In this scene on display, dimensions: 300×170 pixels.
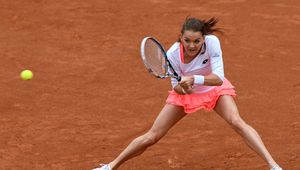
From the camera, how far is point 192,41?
21.7 feet

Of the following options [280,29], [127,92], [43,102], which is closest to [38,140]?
[43,102]

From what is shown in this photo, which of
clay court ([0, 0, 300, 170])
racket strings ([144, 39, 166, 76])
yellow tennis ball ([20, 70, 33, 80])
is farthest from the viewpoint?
yellow tennis ball ([20, 70, 33, 80])

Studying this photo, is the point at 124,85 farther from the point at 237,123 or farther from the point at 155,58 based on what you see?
the point at 237,123

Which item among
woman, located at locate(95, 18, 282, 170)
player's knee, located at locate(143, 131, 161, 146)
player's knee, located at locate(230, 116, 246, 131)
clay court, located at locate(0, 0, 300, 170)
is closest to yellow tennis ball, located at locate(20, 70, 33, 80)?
clay court, located at locate(0, 0, 300, 170)

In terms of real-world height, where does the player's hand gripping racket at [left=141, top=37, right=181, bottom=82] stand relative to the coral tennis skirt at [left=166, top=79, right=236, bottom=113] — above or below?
above

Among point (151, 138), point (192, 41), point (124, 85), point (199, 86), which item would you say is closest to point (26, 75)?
point (124, 85)

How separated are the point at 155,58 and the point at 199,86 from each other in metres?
0.52

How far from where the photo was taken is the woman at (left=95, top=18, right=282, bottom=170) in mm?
6652

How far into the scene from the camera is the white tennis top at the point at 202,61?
6777 millimetres

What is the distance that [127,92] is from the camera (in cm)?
983

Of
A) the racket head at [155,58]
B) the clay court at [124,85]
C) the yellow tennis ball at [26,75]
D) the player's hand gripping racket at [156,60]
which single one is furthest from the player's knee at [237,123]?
the yellow tennis ball at [26,75]

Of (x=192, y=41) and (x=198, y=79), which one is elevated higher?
(x=192, y=41)

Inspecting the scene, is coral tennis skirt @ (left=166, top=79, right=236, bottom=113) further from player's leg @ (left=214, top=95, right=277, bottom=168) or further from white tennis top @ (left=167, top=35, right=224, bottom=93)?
player's leg @ (left=214, top=95, right=277, bottom=168)

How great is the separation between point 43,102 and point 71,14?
4.13 metres
